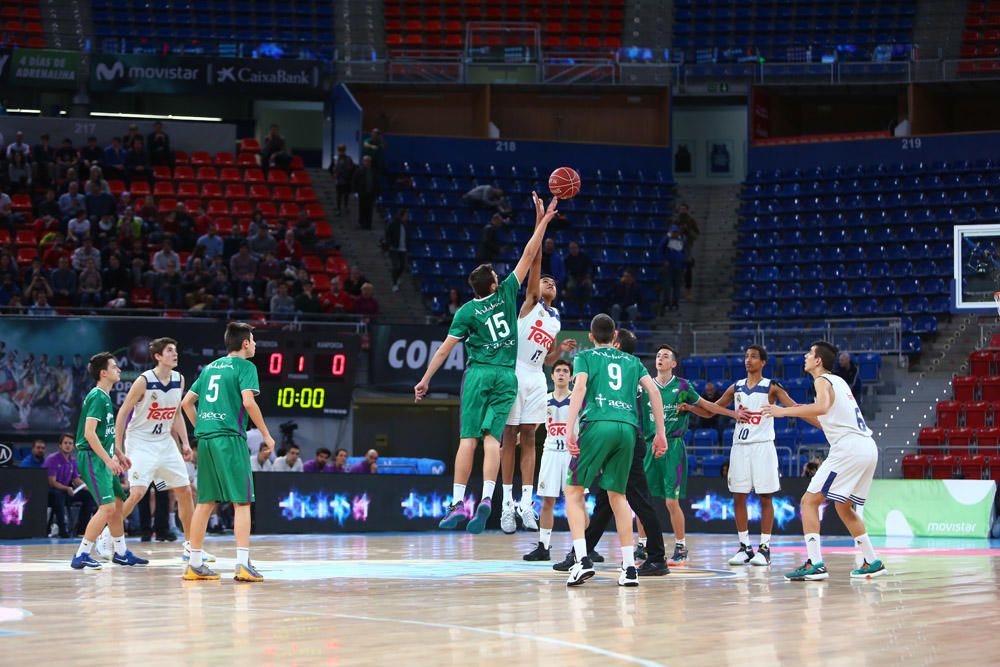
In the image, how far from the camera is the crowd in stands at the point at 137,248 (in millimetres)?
23312

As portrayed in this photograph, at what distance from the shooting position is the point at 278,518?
21500 millimetres

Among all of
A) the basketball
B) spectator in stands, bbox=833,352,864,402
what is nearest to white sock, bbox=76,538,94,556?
the basketball

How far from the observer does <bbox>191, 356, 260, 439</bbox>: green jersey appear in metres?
11.5

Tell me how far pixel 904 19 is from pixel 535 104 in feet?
30.3

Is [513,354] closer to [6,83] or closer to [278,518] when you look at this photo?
[278,518]

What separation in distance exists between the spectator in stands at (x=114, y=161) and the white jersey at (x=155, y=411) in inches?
597

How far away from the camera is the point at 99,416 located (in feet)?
44.4

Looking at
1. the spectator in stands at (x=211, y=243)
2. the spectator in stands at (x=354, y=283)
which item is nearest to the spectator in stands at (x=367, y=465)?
the spectator in stands at (x=354, y=283)

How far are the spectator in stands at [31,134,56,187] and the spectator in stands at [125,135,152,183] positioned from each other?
1.45 m

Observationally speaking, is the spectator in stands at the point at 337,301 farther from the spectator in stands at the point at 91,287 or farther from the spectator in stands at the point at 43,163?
the spectator in stands at the point at 43,163

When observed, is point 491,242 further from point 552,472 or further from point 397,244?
point 552,472

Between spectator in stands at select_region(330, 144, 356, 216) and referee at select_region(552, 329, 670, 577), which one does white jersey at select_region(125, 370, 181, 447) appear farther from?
spectator in stands at select_region(330, 144, 356, 216)

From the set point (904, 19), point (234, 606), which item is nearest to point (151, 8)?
point (904, 19)

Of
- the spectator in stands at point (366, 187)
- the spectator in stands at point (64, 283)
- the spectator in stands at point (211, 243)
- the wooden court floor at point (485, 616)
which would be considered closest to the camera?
the wooden court floor at point (485, 616)
